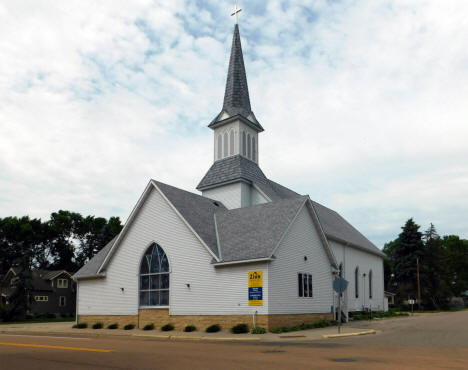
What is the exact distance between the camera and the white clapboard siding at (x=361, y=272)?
3753cm

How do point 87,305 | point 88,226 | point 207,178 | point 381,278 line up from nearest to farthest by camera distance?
point 87,305 < point 207,178 < point 381,278 < point 88,226

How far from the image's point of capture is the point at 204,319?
2480 centimetres

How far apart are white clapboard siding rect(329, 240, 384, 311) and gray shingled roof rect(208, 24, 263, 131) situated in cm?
1277

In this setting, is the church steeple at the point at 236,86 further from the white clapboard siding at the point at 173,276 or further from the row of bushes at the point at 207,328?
the row of bushes at the point at 207,328

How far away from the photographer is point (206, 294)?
25125 millimetres

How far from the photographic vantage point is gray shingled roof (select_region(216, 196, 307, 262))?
2436 centimetres

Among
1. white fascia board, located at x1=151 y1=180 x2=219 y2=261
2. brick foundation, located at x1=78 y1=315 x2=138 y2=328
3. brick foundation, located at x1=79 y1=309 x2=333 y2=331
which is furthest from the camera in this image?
brick foundation, located at x1=78 y1=315 x2=138 y2=328

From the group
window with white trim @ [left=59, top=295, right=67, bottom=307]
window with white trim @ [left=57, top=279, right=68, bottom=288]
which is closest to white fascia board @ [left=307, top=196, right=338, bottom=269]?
window with white trim @ [left=59, top=295, right=67, bottom=307]

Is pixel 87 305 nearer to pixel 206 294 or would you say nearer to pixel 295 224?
pixel 206 294

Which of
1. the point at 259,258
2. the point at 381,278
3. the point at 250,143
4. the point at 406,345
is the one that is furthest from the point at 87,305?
the point at 381,278

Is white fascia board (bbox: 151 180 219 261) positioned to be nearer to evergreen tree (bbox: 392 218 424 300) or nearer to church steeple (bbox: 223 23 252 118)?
church steeple (bbox: 223 23 252 118)

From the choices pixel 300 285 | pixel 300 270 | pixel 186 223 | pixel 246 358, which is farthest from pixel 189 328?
pixel 246 358

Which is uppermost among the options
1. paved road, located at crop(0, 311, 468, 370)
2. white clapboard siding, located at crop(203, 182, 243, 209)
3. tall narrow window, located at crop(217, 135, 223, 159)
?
tall narrow window, located at crop(217, 135, 223, 159)

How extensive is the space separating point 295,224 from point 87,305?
15.9m
